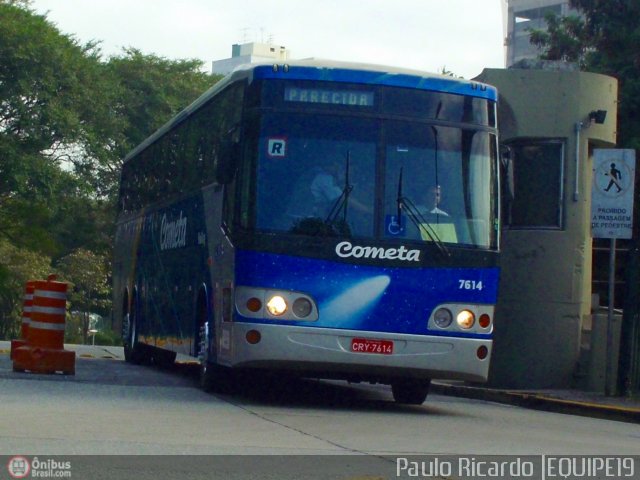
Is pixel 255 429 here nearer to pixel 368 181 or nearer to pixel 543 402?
pixel 368 181

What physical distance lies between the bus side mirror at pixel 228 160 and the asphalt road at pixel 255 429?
93.9 inches

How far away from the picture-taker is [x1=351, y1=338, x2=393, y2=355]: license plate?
43.2 ft

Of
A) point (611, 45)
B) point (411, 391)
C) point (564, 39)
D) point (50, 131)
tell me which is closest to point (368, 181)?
point (411, 391)

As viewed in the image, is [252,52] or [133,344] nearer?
[133,344]

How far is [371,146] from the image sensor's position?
13414 mm

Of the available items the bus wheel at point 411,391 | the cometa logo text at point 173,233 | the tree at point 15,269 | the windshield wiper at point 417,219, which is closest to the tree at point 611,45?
the cometa logo text at point 173,233

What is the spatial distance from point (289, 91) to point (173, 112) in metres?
44.5

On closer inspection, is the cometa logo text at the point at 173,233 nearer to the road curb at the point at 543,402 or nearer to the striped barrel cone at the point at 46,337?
the striped barrel cone at the point at 46,337

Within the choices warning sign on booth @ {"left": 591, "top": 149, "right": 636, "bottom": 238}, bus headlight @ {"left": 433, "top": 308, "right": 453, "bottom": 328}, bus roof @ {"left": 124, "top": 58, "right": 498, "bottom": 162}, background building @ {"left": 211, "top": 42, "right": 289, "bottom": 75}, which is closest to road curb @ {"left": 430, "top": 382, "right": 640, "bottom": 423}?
warning sign on booth @ {"left": 591, "top": 149, "right": 636, "bottom": 238}

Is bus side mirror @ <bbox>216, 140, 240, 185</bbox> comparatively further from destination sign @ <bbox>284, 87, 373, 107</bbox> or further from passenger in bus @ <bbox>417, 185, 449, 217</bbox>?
passenger in bus @ <bbox>417, 185, 449, 217</bbox>

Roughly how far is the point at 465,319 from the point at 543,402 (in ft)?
11.9

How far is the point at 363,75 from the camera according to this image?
13617mm

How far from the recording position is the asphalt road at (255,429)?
876cm

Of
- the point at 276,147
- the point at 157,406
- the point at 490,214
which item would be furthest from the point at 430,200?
the point at 157,406
